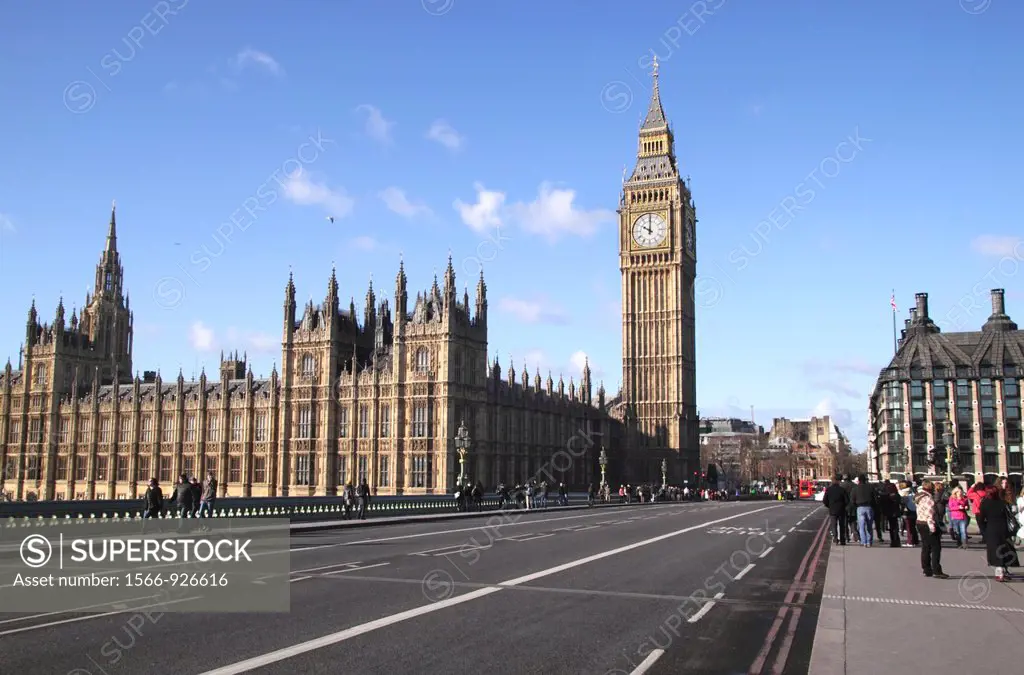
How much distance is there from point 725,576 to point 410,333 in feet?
179

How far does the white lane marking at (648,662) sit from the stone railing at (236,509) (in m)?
23.7

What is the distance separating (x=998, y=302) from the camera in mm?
112062

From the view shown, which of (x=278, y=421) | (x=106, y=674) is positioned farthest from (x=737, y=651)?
(x=278, y=421)

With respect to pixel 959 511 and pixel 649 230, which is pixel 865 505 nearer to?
pixel 959 511

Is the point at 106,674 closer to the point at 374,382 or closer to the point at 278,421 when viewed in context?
the point at 374,382

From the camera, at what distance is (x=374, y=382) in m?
72.2

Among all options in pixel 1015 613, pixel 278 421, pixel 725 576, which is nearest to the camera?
pixel 1015 613

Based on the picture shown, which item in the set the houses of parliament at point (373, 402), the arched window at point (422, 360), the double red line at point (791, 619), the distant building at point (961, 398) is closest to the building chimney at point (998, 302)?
the distant building at point (961, 398)

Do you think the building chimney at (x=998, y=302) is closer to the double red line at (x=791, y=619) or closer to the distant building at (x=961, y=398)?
the distant building at (x=961, y=398)

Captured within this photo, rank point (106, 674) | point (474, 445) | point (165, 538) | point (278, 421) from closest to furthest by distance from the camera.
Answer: point (106, 674) → point (165, 538) → point (474, 445) → point (278, 421)

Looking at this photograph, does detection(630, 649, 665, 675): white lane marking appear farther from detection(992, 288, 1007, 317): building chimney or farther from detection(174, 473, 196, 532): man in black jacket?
detection(992, 288, 1007, 317): building chimney

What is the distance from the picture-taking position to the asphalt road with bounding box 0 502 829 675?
9938 mm

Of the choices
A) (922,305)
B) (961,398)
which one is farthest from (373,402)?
(922,305)

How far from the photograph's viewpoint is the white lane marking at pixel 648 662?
980 centimetres
